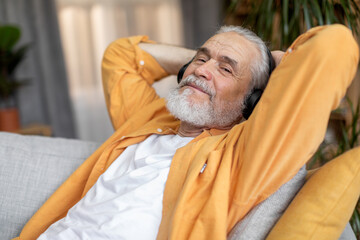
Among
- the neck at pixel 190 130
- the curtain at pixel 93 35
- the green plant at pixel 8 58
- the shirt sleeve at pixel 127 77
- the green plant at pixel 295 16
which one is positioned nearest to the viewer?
the neck at pixel 190 130

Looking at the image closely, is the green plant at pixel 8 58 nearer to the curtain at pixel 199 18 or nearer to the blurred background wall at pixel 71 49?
the blurred background wall at pixel 71 49

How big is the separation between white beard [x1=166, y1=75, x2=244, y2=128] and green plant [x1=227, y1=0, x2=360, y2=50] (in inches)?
19.6

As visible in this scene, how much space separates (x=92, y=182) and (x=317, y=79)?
902 mm

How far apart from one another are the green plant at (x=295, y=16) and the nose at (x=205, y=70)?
1.44ft

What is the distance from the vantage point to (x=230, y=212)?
100 cm

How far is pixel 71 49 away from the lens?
134 inches

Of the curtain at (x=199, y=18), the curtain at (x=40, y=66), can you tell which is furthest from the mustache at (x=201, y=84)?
the curtain at (x=199, y=18)

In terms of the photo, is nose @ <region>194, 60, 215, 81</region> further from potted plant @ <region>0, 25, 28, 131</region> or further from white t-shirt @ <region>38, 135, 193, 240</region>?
potted plant @ <region>0, 25, 28, 131</region>

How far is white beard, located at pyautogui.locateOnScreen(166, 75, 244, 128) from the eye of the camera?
4.15 ft

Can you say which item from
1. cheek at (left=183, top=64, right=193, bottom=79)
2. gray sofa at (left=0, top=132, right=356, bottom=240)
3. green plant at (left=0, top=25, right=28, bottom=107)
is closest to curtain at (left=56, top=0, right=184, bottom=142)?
green plant at (left=0, top=25, right=28, bottom=107)

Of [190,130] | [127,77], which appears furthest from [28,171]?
[190,130]

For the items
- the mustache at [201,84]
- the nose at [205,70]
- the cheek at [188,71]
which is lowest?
the mustache at [201,84]

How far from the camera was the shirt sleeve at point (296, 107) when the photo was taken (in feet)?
2.78

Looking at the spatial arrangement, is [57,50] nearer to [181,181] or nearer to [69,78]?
[69,78]
